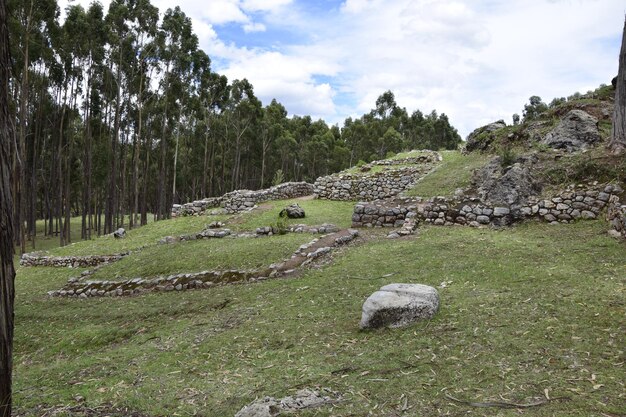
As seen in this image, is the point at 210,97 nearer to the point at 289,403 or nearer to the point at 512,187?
the point at 512,187

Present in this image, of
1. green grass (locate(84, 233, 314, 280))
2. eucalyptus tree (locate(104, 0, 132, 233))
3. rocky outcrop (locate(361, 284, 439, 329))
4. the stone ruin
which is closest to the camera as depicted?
rocky outcrop (locate(361, 284, 439, 329))

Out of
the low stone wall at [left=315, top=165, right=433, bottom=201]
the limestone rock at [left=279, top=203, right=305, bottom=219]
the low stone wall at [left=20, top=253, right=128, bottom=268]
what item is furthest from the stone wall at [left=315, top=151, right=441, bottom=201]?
the low stone wall at [left=20, top=253, right=128, bottom=268]

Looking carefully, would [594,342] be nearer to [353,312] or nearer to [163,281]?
[353,312]

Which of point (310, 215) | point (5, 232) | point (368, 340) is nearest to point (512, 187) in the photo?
point (310, 215)

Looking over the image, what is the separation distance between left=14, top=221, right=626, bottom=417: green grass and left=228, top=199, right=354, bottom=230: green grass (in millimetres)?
7041

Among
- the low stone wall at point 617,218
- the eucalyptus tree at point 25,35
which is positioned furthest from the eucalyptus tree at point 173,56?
the low stone wall at point 617,218

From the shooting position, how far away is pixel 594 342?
5.22 meters

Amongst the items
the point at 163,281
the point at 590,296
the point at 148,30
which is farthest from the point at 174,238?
the point at 148,30

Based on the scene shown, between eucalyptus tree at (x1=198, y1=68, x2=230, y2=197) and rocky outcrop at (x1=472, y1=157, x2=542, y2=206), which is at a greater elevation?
eucalyptus tree at (x1=198, y1=68, x2=230, y2=197)

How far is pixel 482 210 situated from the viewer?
1344 centimetres

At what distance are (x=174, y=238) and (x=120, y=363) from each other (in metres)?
11.6

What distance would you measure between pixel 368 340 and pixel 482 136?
25.4 meters

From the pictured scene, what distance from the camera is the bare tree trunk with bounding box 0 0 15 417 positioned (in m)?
3.25

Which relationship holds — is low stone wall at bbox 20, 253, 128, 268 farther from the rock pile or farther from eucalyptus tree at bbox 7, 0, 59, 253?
the rock pile
